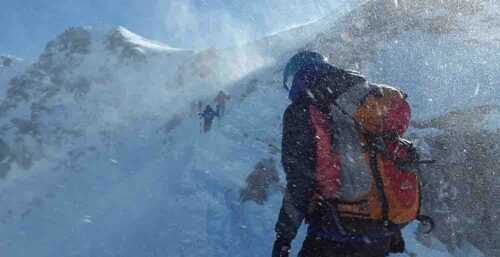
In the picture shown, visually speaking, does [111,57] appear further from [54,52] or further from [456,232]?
[456,232]

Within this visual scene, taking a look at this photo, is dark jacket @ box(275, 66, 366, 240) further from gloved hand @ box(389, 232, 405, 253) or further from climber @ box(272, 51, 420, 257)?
gloved hand @ box(389, 232, 405, 253)

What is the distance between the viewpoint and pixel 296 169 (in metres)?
3.22

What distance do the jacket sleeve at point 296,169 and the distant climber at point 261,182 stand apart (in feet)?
54.4

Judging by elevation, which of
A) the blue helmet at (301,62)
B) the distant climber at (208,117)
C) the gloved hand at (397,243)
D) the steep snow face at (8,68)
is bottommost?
the distant climber at (208,117)

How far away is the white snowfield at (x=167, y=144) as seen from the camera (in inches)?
754

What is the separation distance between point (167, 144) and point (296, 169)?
104 ft

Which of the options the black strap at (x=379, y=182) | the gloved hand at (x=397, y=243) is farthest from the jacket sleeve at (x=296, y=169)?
the gloved hand at (x=397, y=243)

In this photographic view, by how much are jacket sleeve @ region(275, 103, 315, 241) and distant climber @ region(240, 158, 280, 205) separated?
652 inches

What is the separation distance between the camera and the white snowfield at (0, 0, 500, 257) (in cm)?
1914

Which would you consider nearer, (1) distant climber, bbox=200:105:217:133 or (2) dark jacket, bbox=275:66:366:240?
(2) dark jacket, bbox=275:66:366:240

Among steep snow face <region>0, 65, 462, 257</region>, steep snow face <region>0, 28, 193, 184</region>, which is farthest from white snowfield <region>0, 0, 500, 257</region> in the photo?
steep snow face <region>0, 28, 193, 184</region>

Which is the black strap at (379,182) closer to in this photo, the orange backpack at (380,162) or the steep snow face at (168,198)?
the orange backpack at (380,162)

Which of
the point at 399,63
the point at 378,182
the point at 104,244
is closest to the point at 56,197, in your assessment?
the point at 104,244

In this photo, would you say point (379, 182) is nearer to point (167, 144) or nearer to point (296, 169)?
point (296, 169)
